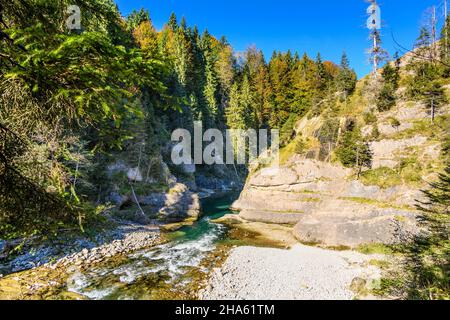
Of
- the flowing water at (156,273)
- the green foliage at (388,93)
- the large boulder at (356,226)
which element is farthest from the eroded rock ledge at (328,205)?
the green foliage at (388,93)

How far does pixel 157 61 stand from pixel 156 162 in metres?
32.7

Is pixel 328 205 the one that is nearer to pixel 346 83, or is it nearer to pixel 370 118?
pixel 370 118

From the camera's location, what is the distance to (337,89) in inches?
1644

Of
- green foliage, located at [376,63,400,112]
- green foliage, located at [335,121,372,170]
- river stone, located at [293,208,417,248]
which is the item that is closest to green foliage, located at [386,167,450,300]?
river stone, located at [293,208,417,248]

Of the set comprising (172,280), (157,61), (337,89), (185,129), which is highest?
(337,89)

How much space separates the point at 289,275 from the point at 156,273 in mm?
8667

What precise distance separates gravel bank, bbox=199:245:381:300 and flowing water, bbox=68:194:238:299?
1620 millimetres

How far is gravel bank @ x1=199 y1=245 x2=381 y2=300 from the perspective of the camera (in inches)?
517

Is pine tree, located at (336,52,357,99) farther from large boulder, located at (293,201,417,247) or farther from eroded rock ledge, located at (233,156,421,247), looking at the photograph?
large boulder, located at (293,201,417,247)

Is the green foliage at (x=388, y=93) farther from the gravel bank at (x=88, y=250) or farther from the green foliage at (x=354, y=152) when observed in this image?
the gravel bank at (x=88, y=250)

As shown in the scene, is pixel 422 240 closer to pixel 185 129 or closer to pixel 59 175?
pixel 59 175

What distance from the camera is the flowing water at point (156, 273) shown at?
13.4 meters
